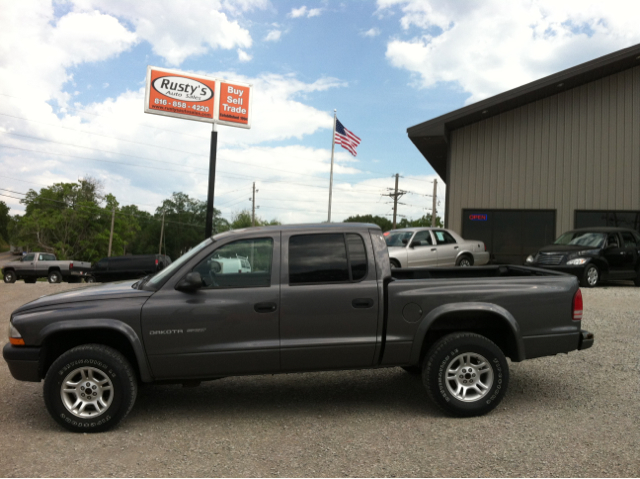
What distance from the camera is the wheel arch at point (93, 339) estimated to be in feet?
14.9

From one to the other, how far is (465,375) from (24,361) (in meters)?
3.78

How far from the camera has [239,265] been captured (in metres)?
4.88

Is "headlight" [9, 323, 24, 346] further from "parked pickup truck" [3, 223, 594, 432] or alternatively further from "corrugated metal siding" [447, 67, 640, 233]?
"corrugated metal siding" [447, 67, 640, 233]

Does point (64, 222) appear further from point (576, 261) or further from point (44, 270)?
point (576, 261)

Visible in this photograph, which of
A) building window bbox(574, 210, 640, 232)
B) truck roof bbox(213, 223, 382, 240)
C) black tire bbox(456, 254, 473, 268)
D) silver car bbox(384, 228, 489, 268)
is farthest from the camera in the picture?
building window bbox(574, 210, 640, 232)

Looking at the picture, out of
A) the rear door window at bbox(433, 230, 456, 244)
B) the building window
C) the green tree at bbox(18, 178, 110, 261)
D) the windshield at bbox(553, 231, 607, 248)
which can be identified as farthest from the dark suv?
the green tree at bbox(18, 178, 110, 261)

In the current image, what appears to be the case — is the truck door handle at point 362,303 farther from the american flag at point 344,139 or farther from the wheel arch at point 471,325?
the american flag at point 344,139

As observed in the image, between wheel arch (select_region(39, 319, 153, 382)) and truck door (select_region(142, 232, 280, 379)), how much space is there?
0.09 metres

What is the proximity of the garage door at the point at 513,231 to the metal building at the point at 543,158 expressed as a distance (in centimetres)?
4

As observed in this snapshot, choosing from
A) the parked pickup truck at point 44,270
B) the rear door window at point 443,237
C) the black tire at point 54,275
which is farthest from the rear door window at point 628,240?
the black tire at point 54,275

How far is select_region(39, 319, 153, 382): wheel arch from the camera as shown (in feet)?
14.9

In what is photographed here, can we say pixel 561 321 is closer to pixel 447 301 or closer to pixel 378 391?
pixel 447 301

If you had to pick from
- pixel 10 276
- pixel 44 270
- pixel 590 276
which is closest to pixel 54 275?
pixel 44 270

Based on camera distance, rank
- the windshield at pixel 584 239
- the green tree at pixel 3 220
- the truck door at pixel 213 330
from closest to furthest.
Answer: the truck door at pixel 213 330 → the windshield at pixel 584 239 → the green tree at pixel 3 220
